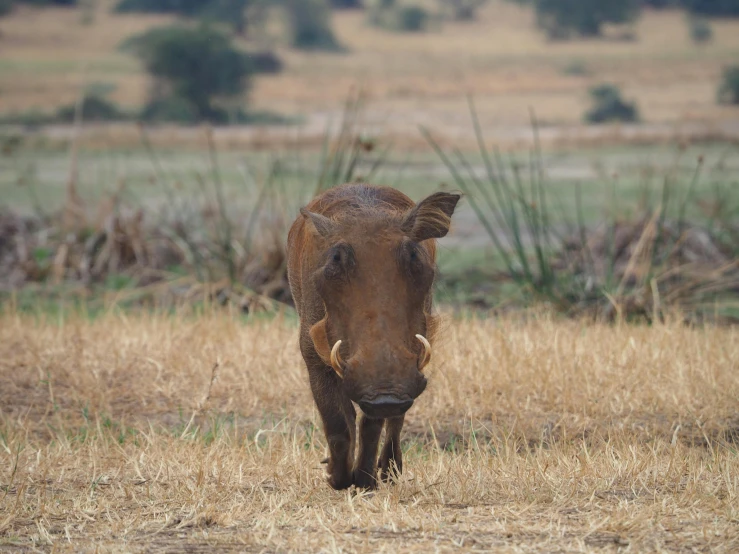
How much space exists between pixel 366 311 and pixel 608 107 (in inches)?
1082


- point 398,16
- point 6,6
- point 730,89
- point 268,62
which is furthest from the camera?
point 398,16

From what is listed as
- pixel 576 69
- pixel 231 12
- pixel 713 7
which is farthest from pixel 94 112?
pixel 713 7

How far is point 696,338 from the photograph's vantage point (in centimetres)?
658

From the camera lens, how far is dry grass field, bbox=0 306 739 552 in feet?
12.7

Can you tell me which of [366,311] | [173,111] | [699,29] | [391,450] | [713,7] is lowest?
[173,111]

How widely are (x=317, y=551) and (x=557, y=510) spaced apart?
877 mm

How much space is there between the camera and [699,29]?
38188 mm

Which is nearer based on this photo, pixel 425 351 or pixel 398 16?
pixel 425 351

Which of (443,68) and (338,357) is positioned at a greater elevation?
(338,357)

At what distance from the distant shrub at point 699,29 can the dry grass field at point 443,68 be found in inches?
11.1

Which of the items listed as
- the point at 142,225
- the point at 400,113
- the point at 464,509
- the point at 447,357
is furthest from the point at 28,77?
the point at 464,509

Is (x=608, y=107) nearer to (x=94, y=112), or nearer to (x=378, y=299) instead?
(x=94, y=112)

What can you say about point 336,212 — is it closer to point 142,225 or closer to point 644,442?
point 644,442

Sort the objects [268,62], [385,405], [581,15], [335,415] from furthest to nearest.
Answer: [581,15] → [268,62] → [335,415] → [385,405]
